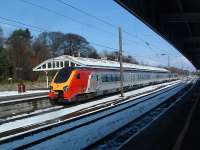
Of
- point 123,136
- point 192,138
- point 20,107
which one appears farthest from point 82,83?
point 192,138

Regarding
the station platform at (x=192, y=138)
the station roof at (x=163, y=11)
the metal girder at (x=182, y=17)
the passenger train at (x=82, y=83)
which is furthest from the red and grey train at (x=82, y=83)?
the station platform at (x=192, y=138)

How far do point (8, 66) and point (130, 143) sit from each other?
94.1 meters

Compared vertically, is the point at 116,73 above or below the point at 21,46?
below

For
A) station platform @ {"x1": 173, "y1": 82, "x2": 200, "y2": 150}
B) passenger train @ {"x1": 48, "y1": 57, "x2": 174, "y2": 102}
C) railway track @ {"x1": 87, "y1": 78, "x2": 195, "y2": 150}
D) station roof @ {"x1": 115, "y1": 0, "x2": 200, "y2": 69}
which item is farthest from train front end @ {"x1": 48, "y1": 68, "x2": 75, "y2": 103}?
station platform @ {"x1": 173, "y1": 82, "x2": 200, "y2": 150}

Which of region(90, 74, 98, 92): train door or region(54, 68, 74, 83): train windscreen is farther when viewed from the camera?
region(90, 74, 98, 92): train door

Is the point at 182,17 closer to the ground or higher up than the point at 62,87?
higher up

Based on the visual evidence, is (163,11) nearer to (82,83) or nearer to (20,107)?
(20,107)

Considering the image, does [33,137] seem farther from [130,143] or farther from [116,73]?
[116,73]

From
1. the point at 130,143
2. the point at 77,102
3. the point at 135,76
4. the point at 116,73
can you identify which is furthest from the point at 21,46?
the point at 130,143

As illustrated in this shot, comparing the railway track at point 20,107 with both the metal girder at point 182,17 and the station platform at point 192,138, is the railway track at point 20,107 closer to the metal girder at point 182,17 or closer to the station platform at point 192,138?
the station platform at point 192,138

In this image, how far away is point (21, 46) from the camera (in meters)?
117

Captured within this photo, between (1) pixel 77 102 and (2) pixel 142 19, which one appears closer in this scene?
(2) pixel 142 19

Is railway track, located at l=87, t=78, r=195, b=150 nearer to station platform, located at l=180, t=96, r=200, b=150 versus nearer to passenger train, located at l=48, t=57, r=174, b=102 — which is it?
station platform, located at l=180, t=96, r=200, b=150

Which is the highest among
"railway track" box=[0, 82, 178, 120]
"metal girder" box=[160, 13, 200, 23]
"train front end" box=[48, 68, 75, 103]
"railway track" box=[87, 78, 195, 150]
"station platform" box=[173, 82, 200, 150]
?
"metal girder" box=[160, 13, 200, 23]
